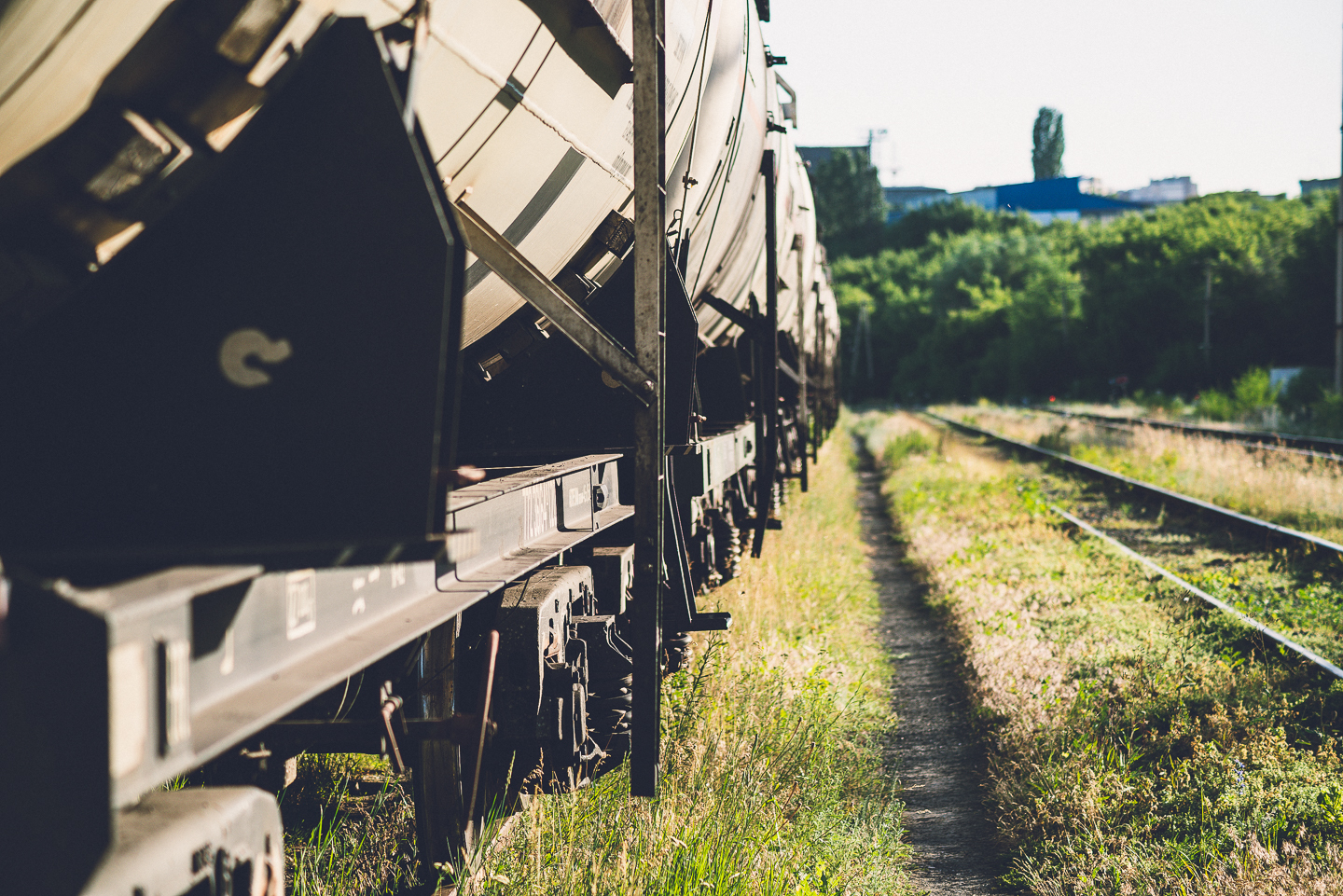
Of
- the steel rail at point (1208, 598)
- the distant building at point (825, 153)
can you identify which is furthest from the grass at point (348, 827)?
the distant building at point (825, 153)

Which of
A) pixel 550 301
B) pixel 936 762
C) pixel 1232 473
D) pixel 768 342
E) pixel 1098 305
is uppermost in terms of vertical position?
pixel 1098 305

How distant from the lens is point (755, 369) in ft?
25.4

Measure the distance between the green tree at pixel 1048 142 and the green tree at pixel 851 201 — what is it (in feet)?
89.4

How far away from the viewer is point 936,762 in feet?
17.8

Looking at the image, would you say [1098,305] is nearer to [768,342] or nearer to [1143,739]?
[768,342]

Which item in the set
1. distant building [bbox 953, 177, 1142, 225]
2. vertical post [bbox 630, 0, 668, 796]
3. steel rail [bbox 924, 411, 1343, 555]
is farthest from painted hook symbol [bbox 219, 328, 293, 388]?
distant building [bbox 953, 177, 1142, 225]

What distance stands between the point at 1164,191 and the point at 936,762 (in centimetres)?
14533

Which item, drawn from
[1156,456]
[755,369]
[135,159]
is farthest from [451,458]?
[1156,456]

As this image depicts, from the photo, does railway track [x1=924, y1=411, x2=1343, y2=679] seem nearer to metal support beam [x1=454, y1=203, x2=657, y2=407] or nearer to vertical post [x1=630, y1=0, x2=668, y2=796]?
vertical post [x1=630, y1=0, x2=668, y2=796]

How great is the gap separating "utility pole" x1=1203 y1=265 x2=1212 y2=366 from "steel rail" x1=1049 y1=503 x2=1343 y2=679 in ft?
138

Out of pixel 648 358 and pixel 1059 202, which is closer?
pixel 648 358

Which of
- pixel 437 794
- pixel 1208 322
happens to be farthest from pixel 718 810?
pixel 1208 322

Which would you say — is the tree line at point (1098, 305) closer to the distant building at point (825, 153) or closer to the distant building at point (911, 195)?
the distant building at point (825, 153)

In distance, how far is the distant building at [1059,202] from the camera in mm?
112812
